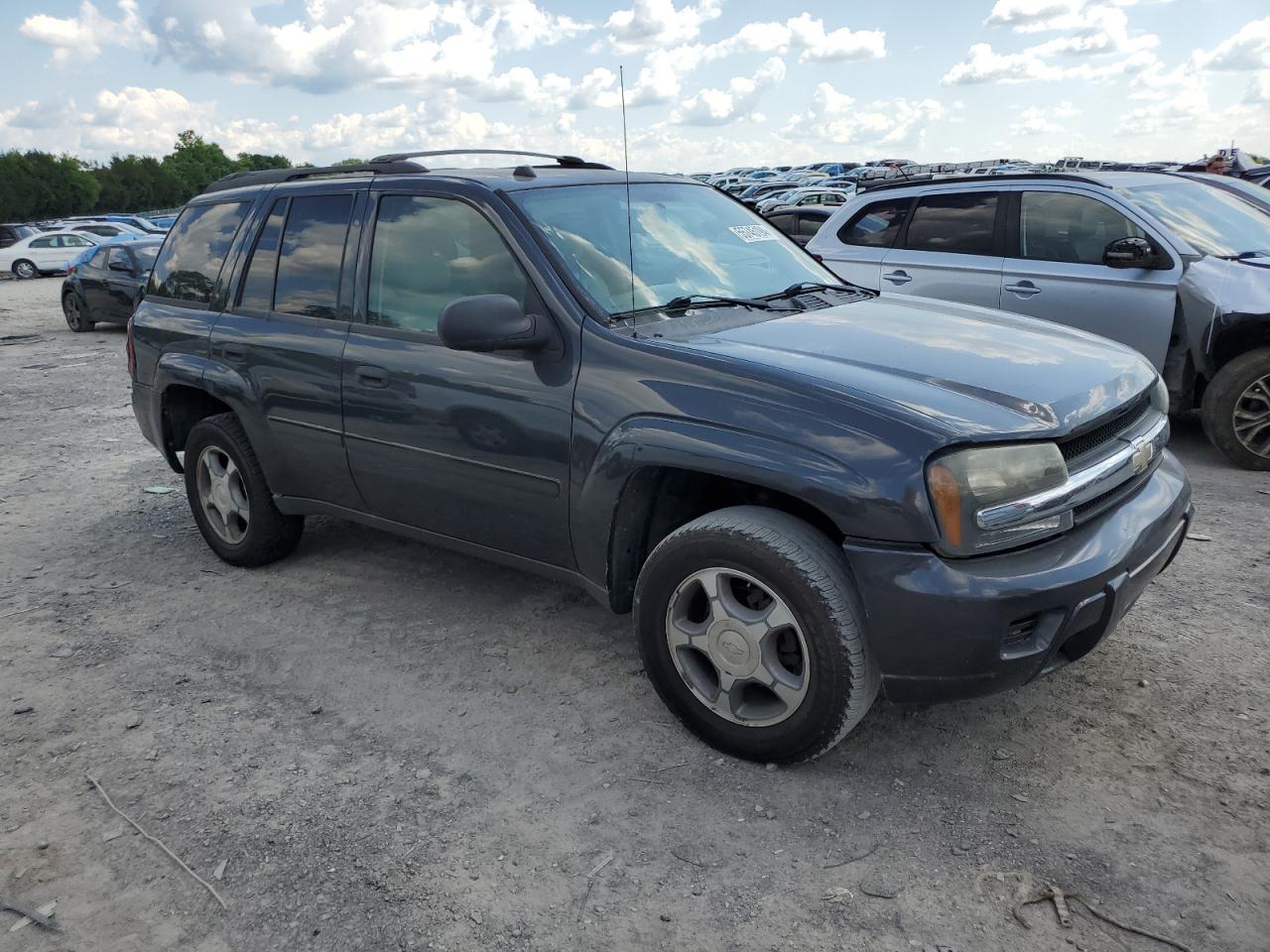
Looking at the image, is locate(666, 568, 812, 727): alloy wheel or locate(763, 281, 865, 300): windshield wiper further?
locate(763, 281, 865, 300): windshield wiper

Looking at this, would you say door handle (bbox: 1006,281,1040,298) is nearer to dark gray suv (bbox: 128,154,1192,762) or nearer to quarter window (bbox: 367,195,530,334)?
dark gray suv (bbox: 128,154,1192,762)

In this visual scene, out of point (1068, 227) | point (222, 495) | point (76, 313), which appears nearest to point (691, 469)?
point (222, 495)

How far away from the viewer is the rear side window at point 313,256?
421cm

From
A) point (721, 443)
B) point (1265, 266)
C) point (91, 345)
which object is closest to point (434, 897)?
point (721, 443)

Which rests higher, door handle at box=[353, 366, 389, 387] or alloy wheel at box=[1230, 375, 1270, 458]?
door handle at box=[353, 366, 389, 387]

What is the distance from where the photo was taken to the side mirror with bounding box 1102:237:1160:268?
6172mm

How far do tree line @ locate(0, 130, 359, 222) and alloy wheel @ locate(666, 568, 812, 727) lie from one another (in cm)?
3661

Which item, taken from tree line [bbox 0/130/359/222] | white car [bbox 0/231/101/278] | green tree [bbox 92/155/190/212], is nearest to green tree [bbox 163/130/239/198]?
tree line [bbox 0/130/359/222]

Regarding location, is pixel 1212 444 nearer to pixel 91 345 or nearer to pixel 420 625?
pixel 420 625

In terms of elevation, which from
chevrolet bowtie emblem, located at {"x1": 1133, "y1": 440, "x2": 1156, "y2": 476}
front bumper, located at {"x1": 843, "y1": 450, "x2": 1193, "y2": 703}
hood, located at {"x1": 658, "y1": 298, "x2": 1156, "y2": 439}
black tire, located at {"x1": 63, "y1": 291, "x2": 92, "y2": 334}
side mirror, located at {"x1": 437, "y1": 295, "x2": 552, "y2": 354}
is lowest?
black tire, located at {"x1": 63, "y1": 291, "x2": 92, "y2": 334}

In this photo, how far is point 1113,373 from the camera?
3.34 meters

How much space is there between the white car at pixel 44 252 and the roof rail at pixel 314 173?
2600 centimetres

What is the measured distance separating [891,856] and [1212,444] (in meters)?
4.69

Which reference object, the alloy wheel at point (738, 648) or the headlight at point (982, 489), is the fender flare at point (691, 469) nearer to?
the headlight at point (982, 489)
